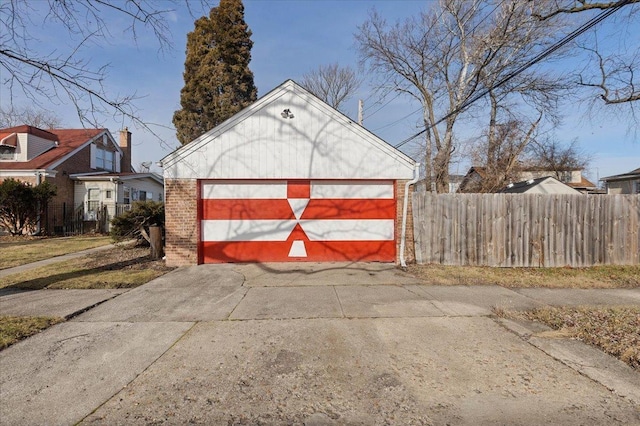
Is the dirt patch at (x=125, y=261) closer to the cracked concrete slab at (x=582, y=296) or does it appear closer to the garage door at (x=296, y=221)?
the garage door at (x=296, y=221)

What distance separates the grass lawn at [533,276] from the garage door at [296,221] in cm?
157

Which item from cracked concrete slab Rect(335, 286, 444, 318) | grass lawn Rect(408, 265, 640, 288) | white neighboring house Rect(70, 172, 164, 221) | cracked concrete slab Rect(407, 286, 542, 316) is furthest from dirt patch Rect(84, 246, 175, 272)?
white neighboring house Rect(70, 172, 164, 221)

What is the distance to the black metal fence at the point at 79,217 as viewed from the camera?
59.1ft

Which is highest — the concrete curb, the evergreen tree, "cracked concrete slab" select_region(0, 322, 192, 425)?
the evergreen tree

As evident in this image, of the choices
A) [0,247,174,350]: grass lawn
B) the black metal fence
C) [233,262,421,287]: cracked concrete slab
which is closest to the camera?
[0,247,174,350]: grass lawn

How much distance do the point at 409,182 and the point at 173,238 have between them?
6.51 meters

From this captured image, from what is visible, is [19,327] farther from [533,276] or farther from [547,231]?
[547,231]

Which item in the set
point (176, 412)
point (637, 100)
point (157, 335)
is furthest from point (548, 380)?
point (637, 100)

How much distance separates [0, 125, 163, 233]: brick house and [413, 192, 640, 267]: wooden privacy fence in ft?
62.2

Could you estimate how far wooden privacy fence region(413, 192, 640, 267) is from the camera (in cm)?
887

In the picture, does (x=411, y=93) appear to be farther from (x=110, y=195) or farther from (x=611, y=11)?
(x=110, y=195)

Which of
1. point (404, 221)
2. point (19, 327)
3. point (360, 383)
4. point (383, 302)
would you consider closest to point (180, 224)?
point (19, 327)

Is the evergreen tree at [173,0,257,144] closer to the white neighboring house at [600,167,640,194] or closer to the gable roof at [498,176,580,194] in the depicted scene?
the gable roof at [498,176,580,194]

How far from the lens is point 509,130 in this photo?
19781mm
